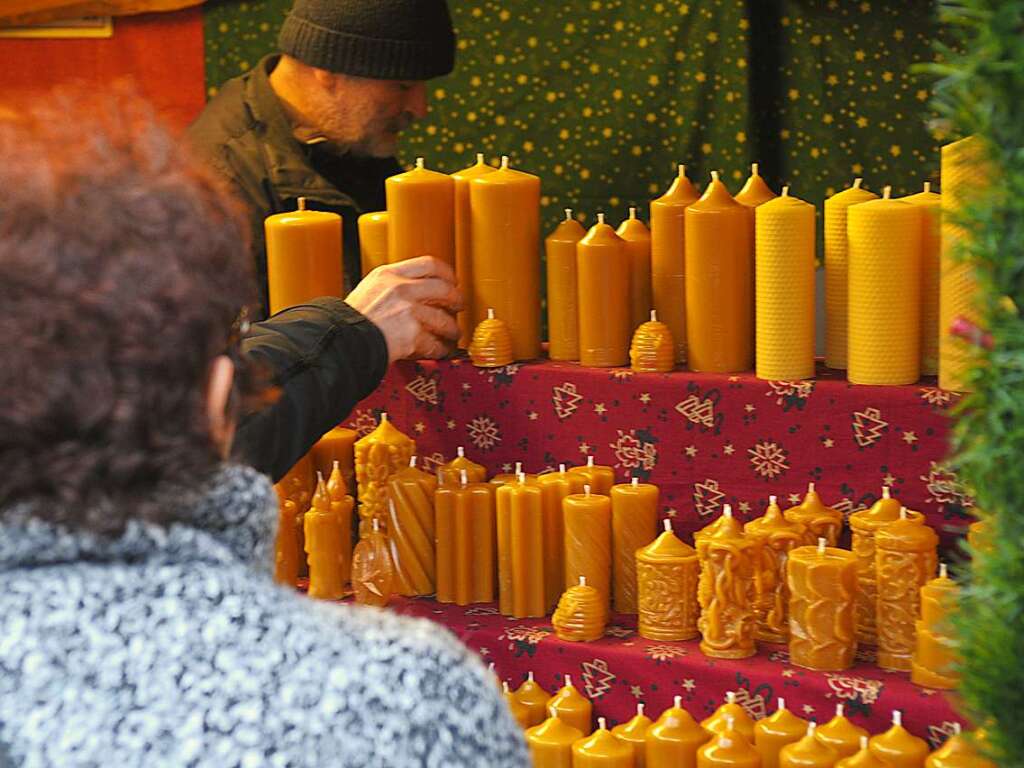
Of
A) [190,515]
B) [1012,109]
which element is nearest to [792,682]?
[1012,109]

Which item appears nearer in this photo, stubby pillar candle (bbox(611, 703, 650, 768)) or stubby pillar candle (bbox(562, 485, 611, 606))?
stubby pillar candle (bbox(611, 703, 650, 768))

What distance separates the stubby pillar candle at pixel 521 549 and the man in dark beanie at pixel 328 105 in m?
0.90

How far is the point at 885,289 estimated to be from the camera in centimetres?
161

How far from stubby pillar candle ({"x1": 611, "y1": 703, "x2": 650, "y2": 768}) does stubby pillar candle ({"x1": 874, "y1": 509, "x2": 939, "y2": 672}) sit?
26cm

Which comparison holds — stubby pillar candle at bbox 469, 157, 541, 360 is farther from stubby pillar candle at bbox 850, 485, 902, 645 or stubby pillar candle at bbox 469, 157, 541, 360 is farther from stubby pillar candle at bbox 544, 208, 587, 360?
stubby pillar candle at bbox 850, 485, 902, 645

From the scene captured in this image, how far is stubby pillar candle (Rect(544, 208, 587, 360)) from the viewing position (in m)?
1.81

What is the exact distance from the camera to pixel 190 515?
0.83m

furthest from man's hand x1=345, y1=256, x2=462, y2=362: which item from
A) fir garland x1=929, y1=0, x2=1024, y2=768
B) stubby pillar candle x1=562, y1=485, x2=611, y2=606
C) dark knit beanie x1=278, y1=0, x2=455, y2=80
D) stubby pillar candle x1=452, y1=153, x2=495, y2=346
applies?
dark knit beanie x1=278, y1=0, x2=455, y2=80

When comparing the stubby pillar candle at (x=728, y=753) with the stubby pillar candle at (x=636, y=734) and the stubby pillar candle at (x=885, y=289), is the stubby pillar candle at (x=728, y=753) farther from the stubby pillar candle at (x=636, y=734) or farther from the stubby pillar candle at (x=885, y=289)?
the stubby pillar candle at (x=885, y=289)

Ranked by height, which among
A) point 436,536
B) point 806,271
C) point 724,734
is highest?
Answer: point 806,271

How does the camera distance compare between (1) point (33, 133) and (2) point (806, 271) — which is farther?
(2) point (806, 271)

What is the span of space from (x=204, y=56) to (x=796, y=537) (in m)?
2.55

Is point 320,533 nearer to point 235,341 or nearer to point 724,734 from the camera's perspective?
point 724,734

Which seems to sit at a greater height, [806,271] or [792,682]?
[806,271]
